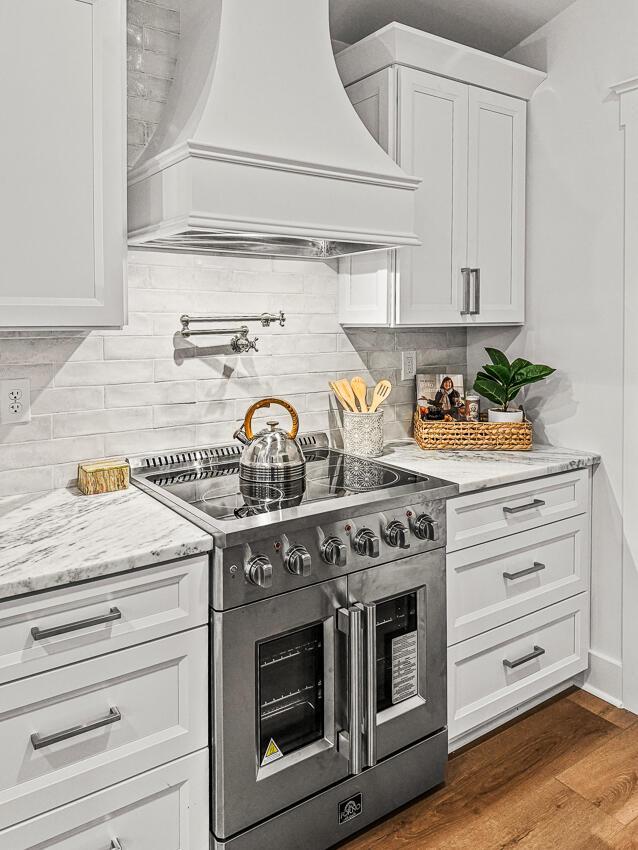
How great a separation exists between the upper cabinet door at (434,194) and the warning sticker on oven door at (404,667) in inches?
42.6

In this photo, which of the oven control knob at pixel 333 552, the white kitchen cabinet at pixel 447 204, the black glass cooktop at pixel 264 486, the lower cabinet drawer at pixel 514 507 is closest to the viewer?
the oven control knob at pixel 333 552

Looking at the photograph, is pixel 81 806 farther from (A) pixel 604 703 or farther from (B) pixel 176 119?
(A) pixel 604 703

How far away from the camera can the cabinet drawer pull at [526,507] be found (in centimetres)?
236

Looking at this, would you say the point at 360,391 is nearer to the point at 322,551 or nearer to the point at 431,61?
the point at 322,551

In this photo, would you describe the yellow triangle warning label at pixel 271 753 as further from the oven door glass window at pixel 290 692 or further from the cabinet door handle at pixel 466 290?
the cabinet door handle at pixel 466 290

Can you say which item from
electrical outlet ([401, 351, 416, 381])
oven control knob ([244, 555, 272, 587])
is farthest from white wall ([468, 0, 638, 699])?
oven control knob ([244, 555, 272, 587])

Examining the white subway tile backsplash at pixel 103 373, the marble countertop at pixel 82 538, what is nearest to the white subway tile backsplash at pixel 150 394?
the white subway tile backsplash at pixel 103 373

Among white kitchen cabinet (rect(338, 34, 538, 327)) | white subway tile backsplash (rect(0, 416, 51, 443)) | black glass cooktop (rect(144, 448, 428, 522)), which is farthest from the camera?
white kitchen cabinet (rect(338, 34, 538, 327))

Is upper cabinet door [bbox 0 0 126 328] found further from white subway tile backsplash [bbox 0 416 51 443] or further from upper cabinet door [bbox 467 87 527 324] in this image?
upper cabinet door [bbox 467 87 527 324]

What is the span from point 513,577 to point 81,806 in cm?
148

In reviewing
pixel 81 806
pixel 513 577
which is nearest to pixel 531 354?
pixel 513 577

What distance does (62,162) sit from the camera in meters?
1.70

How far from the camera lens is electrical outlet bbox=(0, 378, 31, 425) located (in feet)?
6.66

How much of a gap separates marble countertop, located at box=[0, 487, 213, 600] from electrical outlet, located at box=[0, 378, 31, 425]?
9.1 inches
